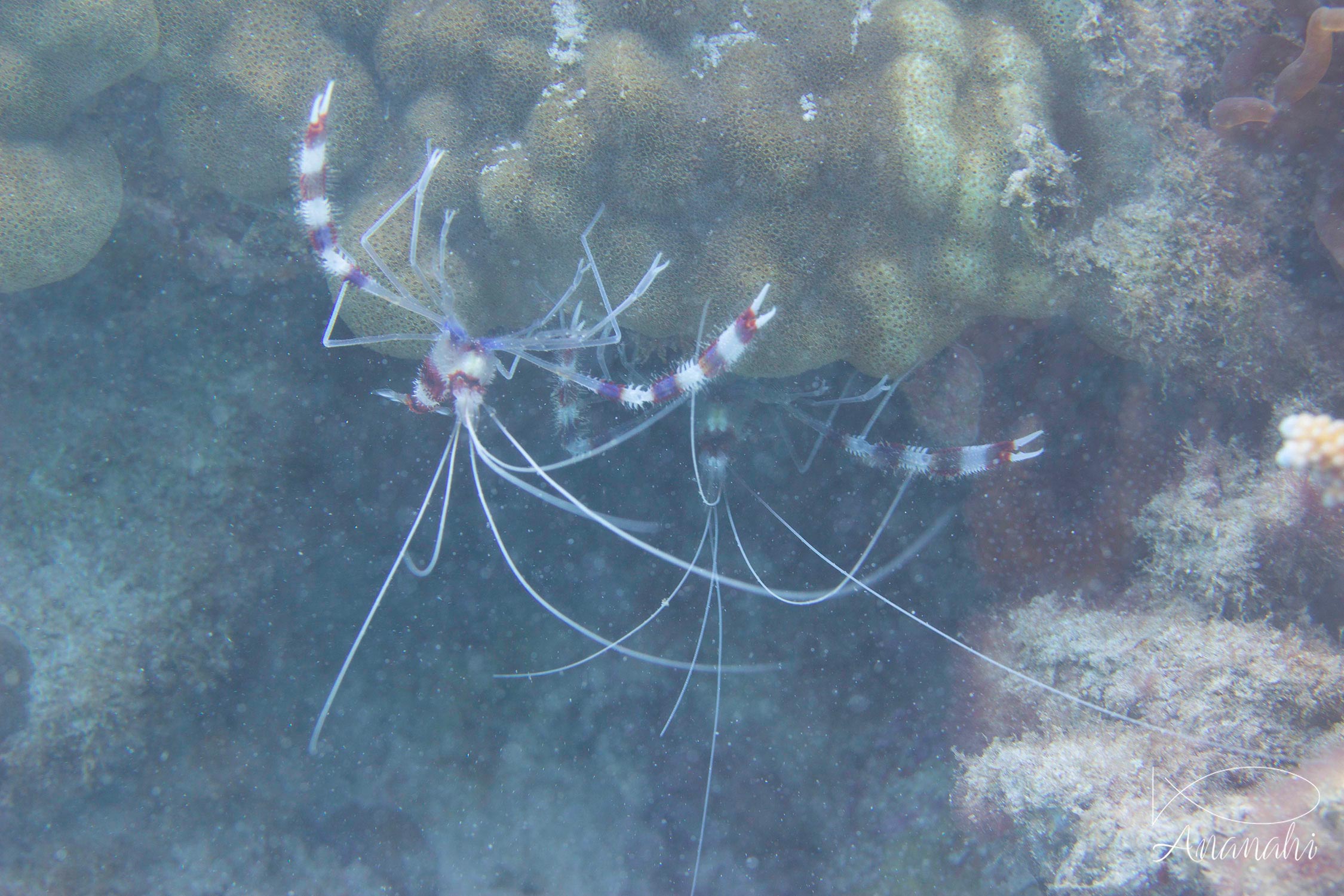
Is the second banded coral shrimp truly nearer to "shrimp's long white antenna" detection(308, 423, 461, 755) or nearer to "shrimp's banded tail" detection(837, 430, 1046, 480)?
"shrimp's long white antenna" detection(308, 423, 461, 755)

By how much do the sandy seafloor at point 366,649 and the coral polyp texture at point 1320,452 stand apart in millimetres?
2309

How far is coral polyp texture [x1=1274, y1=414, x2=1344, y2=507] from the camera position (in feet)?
6.52

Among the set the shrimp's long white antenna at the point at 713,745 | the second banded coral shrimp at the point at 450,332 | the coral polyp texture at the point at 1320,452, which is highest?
the coral polyp texture at the point at 1320,452

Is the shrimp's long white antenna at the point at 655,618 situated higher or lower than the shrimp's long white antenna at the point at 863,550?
lower

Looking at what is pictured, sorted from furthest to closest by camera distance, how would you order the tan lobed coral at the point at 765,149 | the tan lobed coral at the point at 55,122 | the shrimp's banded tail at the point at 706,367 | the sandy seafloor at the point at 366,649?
the sandy seafloor at the point at 366,649
the tan lobed coral at the point at 55,122
the tan lobed coral at the point at 765,149
the shrimp's banded tail at the point at 706,367

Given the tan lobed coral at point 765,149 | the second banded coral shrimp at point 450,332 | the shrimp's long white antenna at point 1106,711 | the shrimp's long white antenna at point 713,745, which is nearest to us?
the shrimp's long white antenna at point 1106,711

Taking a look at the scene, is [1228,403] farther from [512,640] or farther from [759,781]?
[512,640]

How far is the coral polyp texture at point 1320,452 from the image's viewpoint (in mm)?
1986

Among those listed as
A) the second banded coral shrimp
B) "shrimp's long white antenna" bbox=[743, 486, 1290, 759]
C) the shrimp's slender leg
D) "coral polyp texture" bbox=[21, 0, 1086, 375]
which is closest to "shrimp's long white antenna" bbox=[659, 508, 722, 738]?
"shrimp's long white antenna" bbox=[743, 486, 1290, 759]

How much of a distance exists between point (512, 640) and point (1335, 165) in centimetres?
600

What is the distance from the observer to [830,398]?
14.8 feet

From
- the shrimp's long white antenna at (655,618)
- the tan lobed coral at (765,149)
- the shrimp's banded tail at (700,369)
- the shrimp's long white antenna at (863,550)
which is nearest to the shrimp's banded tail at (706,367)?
the shrimp's banded tail at (700,369)

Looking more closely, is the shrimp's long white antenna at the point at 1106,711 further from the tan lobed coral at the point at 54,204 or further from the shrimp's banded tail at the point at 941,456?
the tan lobed coral at the point at 54,204

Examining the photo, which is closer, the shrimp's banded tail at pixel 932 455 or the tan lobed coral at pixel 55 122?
the tan lobed coral at pixel 55 122
